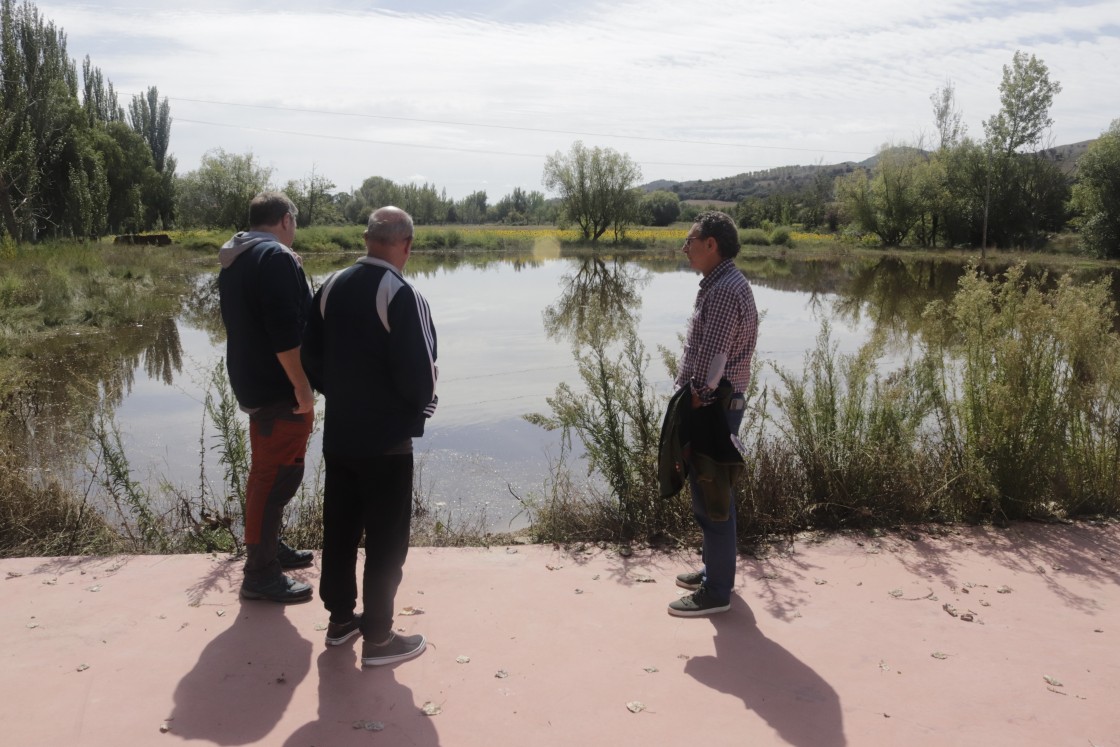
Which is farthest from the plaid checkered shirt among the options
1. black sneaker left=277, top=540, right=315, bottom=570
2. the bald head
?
black sneaker left=277, top=540, right=315, bottom=570

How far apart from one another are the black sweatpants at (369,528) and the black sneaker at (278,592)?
540mm

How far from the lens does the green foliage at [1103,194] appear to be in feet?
134

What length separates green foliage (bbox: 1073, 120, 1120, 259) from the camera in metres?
40.8

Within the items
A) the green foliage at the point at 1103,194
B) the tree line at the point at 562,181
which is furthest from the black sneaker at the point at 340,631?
the green foliage at the point at 1103,194

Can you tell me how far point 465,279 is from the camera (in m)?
32.2

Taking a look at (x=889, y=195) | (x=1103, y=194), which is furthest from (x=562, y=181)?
(x=1103, y=194)

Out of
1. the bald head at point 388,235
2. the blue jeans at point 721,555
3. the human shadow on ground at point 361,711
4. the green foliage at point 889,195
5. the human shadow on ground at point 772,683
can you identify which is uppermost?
the green foliage at point 889,195

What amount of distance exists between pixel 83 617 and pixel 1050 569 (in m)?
4.93

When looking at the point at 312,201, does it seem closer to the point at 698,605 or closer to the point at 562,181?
the point at 562,181

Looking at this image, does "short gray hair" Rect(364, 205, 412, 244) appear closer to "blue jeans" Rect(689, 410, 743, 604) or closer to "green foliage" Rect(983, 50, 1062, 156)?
"blue jeans" Rect(689, 410, 743, 604)

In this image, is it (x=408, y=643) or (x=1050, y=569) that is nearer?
(x=408, y=643)

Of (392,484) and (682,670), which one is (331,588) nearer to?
(392,484)

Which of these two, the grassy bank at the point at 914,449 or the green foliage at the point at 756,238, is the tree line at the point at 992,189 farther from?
the grassy bank at the point at 914,449

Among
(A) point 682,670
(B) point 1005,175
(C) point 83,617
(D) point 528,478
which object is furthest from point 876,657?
(B) point 1005,175
